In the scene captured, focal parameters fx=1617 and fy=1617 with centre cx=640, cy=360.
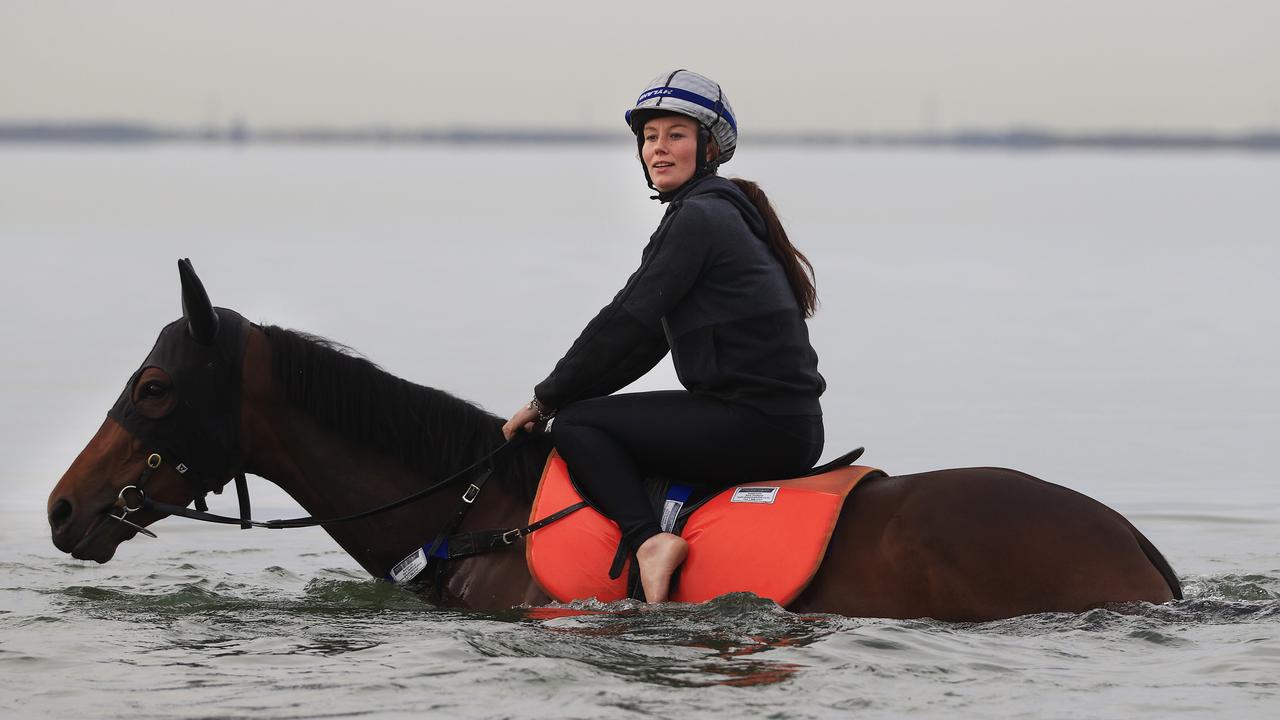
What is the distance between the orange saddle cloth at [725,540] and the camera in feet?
20.4

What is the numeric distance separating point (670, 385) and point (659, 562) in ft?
14.4

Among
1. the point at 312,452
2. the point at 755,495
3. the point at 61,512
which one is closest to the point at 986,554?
the point at 755,495

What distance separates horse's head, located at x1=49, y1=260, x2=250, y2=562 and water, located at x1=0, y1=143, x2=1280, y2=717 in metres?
0.62

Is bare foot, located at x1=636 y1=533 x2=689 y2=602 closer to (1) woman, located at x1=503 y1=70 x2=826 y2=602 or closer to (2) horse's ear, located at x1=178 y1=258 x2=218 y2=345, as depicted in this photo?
(1) woman, located at x1=503 y1=70 x2=826 y2=602

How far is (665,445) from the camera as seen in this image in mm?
6426

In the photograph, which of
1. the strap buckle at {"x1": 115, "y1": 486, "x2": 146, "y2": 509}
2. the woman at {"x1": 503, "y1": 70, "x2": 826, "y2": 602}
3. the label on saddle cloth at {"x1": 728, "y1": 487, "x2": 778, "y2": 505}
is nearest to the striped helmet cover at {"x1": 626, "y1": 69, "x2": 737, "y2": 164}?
the woman at {"x1": 503, "y1": 70, "x2": 826, "y2": 602}

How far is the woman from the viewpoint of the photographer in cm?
636

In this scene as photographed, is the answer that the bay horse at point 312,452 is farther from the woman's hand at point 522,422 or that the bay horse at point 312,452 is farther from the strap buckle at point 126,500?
the woman's hand at point 522,422

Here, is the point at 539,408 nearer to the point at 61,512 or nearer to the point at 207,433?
the point at 207,433

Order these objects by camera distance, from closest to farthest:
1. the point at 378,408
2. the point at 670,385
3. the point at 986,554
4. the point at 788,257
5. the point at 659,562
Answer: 1. the point at 986,554
2. the point at 659,562
3. the point at 788,257
4. the point at 378,408
5. the point at 670,385

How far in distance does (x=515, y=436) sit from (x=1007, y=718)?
233 cm

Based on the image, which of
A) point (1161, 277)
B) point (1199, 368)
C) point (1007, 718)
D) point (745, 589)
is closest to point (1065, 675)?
point (1007, 718)

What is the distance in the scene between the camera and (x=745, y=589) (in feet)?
20.8

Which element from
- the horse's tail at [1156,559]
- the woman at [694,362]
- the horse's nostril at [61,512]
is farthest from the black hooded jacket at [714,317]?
the horse's nostril at [61,512]
